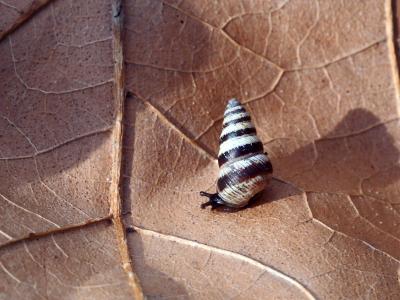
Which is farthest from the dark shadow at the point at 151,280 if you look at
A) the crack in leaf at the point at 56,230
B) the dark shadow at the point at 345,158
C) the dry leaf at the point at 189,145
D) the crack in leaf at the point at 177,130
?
the dark shadow at the point at 345,158

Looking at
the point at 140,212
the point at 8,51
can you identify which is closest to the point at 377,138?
the point at 140,212

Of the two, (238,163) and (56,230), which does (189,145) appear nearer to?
(238,163)

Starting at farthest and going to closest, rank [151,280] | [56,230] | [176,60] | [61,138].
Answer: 1. [176,60]
2. [61,138]
3. [56,230]
4. [151,280]

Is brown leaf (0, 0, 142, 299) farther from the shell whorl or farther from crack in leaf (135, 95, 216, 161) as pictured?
the shell whorl

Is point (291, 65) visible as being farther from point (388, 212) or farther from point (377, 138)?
point (388, 212)

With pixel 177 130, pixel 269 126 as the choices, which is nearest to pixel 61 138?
pixel 177 130

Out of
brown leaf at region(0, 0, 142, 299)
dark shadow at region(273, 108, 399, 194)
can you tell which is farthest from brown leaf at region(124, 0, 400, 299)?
brown leaf at region(0, 0, 142, 299)
